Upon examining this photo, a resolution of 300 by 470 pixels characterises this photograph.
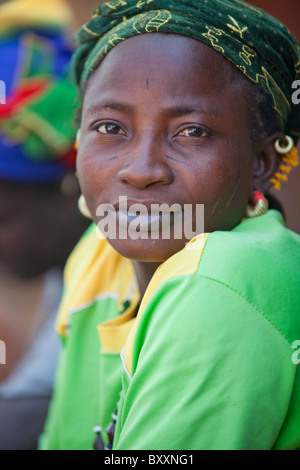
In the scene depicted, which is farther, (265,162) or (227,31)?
(265,162)

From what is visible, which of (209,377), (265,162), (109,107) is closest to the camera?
(209,377)

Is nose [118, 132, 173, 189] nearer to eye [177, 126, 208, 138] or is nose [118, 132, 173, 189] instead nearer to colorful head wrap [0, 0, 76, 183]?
eye [177, 126, 208, 138]

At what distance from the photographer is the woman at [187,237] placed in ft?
3.98

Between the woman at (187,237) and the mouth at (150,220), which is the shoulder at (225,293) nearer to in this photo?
the woman at (187,237)

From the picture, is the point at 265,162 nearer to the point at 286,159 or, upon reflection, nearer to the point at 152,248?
the point at 286,159

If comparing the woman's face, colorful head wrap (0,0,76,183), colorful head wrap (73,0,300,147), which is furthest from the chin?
colorful head wrap (0,0,76,183)

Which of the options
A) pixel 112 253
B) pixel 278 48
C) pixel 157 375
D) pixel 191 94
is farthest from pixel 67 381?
pixel 278 48

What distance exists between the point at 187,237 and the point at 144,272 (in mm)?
272

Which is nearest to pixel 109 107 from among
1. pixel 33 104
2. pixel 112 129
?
pixel 112 129

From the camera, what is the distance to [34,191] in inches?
124

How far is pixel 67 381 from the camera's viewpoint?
2.03 metres

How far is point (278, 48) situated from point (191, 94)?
1.09ft

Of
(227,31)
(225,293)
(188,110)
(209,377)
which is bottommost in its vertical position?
(209,377)

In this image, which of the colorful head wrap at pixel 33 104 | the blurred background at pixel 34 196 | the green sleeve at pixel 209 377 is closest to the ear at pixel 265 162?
the green sleeve at pixel 209 377
